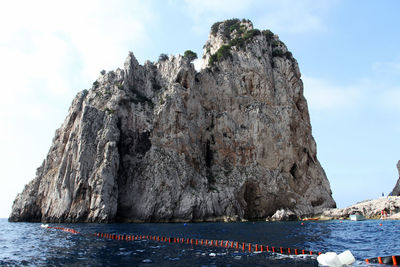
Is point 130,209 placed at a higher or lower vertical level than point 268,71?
lower

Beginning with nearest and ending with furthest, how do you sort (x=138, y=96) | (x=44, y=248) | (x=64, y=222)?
(x=44, y=248)
(x=64, y=222)
(x=138, y=96)

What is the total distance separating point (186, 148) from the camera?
71.6 meters

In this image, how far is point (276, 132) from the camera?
80.2 m

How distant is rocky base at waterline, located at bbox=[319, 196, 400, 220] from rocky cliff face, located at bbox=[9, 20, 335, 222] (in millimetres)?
5098

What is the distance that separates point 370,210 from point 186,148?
40771mm

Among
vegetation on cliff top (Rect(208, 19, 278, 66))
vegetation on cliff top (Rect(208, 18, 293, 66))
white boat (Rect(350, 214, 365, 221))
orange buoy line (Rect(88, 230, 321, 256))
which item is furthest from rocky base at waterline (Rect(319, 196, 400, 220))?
orange buoy line (Rect(88, 230, 321, 256))

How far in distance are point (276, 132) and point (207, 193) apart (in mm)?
24044

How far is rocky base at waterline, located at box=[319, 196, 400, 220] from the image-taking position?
219 feet

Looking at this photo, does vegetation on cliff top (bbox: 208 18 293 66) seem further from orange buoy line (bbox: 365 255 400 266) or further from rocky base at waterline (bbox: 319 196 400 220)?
orange buoy line (bbox: 365 255 400 266)

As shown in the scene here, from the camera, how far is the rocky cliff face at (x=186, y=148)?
64062 mm

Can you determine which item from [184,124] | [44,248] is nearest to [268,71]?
[184,124]

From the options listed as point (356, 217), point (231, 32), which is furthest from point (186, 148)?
point (231, 32)

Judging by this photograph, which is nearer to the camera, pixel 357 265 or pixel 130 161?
pixel 357 265

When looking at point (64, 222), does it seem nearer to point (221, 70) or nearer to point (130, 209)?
point (130, 209)
